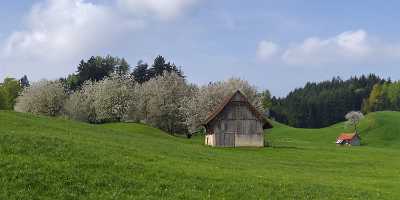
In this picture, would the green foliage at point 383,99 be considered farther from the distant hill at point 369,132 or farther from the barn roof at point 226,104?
the barn roof at point 226,104

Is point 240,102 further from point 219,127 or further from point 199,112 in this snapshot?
point 199,112

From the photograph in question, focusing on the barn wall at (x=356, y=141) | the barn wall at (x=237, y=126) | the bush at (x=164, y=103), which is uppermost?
the bush at (x=164, y=103)

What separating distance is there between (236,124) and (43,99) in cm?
5265

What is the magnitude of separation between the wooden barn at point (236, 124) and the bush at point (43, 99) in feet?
163

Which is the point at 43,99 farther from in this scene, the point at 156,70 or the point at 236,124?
the point at 236,124

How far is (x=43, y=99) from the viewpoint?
108 metres

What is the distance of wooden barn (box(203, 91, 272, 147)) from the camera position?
69.8 meters

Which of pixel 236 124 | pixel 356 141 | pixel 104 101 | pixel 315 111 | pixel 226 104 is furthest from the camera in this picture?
pixel 315 111

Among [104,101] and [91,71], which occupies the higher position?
[91,71]

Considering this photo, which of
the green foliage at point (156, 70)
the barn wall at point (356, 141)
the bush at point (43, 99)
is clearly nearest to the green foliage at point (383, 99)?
the barn wall at point (356, 141)

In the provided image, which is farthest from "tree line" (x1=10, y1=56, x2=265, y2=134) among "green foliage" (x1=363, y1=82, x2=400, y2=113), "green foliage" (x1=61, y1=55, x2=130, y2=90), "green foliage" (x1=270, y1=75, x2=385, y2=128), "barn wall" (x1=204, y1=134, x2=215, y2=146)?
"green foliage" (x1=363, y1=82, x2=400, y2=113)

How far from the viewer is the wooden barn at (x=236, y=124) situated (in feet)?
229

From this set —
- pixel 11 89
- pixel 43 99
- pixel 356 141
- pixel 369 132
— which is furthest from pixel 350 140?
pixel 11 89

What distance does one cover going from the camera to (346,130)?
472 feet
